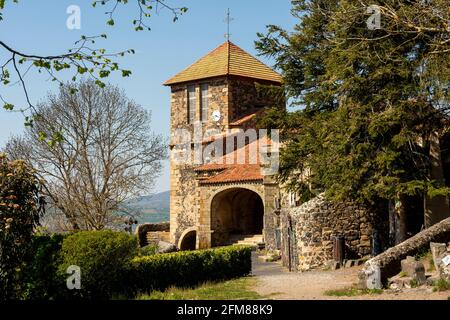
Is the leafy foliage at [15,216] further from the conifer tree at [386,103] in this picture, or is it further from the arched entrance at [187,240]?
the arched entrance at [187,240]

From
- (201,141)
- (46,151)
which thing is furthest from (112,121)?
(201,141)

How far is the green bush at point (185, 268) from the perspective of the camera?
50.6ft

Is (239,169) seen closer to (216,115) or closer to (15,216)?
(216,115)

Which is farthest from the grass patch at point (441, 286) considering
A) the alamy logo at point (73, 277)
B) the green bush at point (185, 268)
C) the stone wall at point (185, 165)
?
the stone wall at point (185, 165)

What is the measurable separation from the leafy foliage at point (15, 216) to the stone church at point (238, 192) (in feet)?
31.5

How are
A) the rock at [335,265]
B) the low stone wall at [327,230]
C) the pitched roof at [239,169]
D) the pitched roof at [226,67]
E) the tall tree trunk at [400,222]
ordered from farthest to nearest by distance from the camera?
the pitched roof at [226,67], the pitched roof at [239,169], the low stone wall at [327,230], the tall tree trunk at [400,222], the rock at [335,265]

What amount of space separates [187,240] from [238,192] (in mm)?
5437

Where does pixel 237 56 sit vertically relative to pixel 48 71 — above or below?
above

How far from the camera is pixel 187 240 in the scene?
124 ft

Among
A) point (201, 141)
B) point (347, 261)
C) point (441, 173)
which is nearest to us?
point (347, 261)

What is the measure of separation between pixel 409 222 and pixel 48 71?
564 inches
